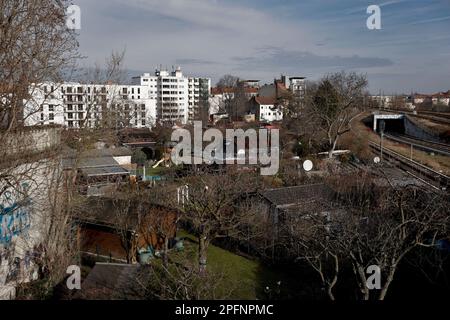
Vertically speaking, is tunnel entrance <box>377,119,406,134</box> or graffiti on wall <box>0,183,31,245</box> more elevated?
tunnel entrance <box>377,119,406,134</box>

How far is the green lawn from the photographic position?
11352 mm

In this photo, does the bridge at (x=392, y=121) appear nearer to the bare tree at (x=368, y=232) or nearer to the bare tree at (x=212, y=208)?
the bare tree at (x=368, y=232)

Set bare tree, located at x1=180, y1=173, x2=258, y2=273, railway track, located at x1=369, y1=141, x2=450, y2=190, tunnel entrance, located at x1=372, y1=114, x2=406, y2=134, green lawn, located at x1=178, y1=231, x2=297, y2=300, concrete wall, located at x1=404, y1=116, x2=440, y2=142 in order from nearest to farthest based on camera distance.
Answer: green lawn, located at x1=178, y1=231, x2=297, y2=300 → bare tree, located at x1=180, y1=173, x2=258, y2=273 → railway track, located at x1=369, y1=141, x2=450, y2=190 → concrete wall, located at x1=404, y1=116, x2=440, y2=142 → tunnel entrance, located at x1=372, y1=114, x2=406, y2=134

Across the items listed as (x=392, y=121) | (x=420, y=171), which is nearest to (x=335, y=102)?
(x=420, y=171)

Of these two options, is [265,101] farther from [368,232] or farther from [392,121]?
[368,232]

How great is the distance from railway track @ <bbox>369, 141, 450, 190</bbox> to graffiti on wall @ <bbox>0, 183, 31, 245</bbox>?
43.6ft

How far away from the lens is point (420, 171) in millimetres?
21391

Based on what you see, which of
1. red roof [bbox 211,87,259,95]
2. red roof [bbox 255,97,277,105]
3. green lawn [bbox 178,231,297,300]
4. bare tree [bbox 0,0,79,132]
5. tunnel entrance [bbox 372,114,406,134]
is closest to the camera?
bare tree [bbox 0,0,79,132]

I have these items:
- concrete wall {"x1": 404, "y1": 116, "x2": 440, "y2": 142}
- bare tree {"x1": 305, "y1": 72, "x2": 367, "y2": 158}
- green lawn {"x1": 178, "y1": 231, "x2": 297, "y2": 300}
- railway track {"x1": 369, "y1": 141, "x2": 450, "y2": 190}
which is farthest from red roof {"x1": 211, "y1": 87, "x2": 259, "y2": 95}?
green lawn {"x1": 178, "y1": 231, "x2": 297, "y2": 300}

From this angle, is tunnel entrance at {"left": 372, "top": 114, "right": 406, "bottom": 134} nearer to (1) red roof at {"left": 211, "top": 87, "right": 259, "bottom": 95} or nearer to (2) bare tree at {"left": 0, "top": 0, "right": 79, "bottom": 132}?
(1) red roof at {"left": 211, "top": 87, "right": 259, "bottom": 95}

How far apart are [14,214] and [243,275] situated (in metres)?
6.59

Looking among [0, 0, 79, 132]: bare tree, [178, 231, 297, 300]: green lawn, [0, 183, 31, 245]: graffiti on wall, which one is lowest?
[178, 231, 297, 300]: green lawn
